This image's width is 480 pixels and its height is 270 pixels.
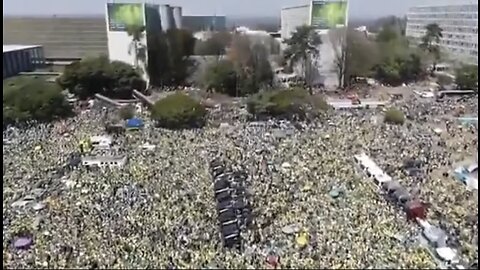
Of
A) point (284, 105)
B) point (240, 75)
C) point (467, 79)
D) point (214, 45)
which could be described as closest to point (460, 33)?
point (467, 79)

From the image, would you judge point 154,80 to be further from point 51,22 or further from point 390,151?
point 51,22

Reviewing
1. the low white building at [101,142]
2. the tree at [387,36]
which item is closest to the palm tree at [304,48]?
the tree at [387,36]

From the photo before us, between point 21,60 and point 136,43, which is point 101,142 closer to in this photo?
point 136,43

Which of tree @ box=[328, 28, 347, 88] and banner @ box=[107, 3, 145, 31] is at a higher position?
banner @ box=[107, 3, 145, 31]

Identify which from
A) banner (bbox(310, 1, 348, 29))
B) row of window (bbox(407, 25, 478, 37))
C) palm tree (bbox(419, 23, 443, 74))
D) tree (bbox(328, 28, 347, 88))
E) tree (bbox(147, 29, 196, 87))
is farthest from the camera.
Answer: row of window (bbox(407, 25, 478, 37))

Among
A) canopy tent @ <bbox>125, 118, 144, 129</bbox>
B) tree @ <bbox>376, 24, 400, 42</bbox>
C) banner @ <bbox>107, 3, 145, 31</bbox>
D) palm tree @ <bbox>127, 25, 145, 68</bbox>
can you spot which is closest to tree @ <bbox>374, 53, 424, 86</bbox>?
tree @ <bbox>376, 24, 400, 42</bbox>

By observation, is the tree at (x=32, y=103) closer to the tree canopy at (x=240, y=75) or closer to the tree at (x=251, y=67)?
the tree canopy at (x=240, y=75)

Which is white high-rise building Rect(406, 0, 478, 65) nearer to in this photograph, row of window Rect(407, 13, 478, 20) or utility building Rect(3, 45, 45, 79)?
row of window Rect(407, 13, 478, 20)
